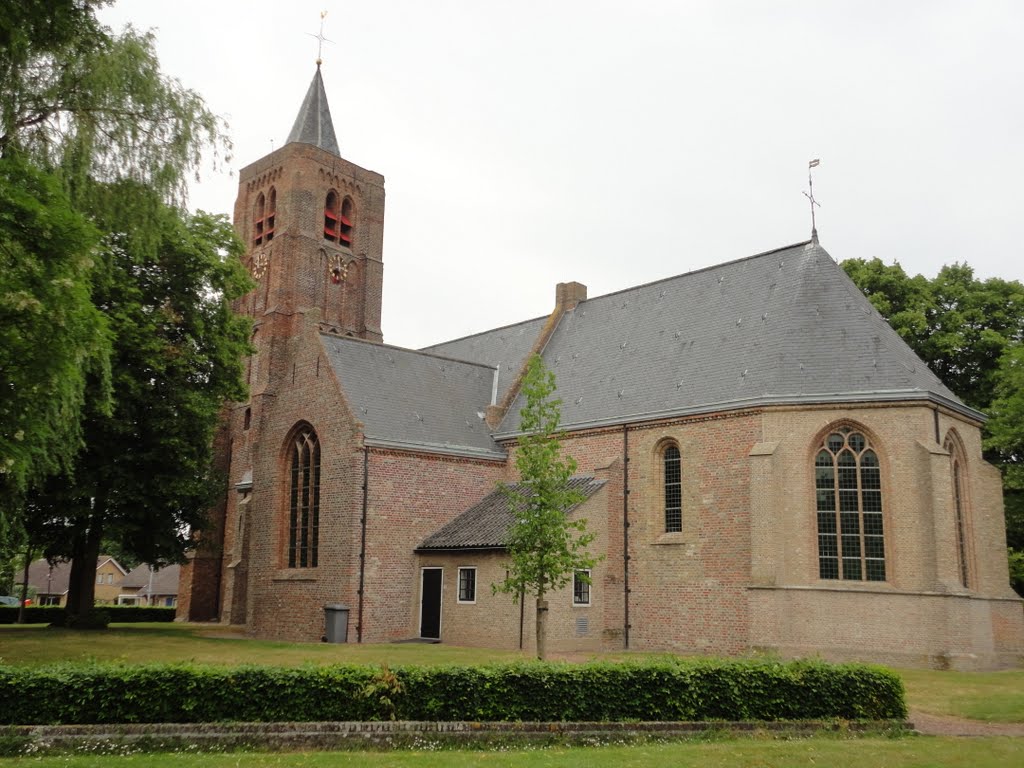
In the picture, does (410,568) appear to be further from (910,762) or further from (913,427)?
(910,762)

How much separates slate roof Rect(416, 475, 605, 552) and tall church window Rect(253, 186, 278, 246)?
18.6 meters

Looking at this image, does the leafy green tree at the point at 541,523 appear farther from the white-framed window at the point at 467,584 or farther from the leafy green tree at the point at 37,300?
the leafy green tree at the point at 37,300

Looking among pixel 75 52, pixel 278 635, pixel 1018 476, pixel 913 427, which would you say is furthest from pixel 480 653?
pixel 1018 476

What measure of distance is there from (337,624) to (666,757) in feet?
58.6

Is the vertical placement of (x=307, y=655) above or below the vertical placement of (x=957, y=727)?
above

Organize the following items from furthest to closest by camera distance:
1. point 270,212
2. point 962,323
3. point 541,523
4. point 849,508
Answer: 1. point 270,212
2. point 962,323
3. point 849,508
4. point 541,523

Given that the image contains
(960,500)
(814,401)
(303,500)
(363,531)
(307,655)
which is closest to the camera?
(307,655)

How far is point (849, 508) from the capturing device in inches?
960

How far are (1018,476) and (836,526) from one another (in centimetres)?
1172

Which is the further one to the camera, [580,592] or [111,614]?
[111,614]

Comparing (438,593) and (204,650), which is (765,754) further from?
(438,593)

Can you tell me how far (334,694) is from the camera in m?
13.2

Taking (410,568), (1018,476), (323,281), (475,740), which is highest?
(323,281)

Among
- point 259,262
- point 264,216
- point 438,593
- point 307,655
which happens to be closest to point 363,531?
point 438,593
